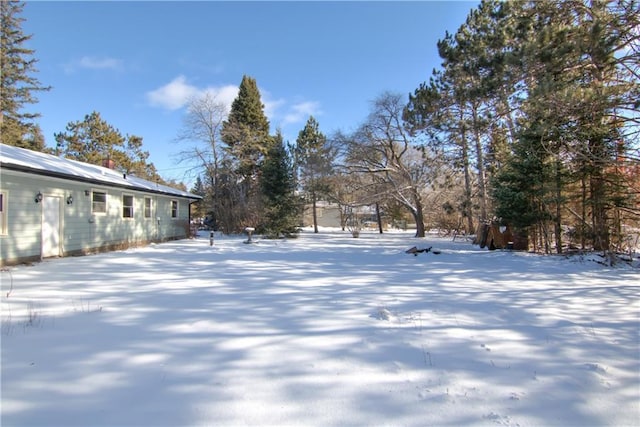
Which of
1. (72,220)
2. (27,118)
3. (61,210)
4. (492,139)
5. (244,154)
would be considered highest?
(27,118)

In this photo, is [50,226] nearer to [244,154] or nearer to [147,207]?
[147,207]

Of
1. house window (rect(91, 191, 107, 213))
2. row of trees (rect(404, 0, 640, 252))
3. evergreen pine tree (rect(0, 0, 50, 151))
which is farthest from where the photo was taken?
evergreen pine tree (rect(0, 0, 50, 151))

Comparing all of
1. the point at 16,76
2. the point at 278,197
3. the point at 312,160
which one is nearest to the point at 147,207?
the point at 278,197

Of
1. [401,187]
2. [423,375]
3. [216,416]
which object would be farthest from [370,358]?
[401,187]

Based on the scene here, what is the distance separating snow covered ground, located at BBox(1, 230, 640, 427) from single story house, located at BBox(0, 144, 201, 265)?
154 inches

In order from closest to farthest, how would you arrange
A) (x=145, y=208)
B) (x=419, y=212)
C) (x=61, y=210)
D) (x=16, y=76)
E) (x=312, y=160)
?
(x=61, y=210)
(x=145, y=208)
(x=419, y=212)
(x=312, y=160)
(x=16, y=76)

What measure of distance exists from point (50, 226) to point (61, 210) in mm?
586

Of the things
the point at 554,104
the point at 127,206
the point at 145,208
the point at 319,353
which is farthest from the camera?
the point at 145,208

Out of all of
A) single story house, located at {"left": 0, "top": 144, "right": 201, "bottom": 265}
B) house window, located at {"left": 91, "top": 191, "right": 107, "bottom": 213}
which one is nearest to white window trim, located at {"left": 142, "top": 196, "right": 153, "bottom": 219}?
single story house, located at {"left": 0, "top": 144, "right": 201, "bottom": 265}

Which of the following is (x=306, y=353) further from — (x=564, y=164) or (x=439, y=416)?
(x=564, y=164)

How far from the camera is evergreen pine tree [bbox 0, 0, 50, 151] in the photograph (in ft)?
72.3

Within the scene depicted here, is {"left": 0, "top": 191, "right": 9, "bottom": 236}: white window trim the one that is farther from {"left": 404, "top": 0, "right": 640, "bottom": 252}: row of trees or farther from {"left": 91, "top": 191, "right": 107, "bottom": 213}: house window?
{"left": 404, "top": 0, "right": 640, "bottom": 252}: row of trees

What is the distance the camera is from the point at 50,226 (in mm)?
8883

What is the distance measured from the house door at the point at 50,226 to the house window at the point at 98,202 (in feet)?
4.97
